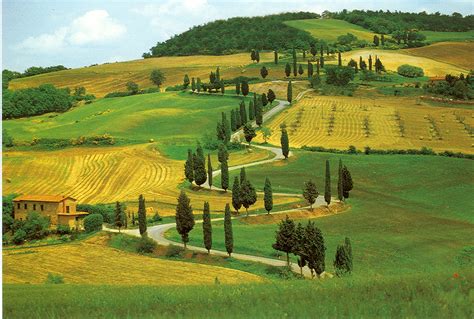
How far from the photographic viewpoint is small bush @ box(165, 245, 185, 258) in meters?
34.8

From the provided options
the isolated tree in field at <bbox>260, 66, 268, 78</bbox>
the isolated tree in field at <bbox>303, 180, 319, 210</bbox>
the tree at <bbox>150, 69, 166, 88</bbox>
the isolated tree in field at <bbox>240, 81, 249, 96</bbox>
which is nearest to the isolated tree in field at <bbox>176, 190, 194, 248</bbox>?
the isolated tree in field at <bbox>303, 180, 319, 210</bbox>

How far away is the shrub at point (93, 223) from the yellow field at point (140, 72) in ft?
209

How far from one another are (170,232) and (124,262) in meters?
7.09

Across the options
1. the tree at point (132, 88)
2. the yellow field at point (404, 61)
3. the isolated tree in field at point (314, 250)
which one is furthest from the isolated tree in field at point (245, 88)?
the isolated tree in field at point (314, 250)

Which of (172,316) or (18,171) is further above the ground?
(172,316)

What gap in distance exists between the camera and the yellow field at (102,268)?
94.7 ft

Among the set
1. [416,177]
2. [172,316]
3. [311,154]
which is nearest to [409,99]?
[311,154]

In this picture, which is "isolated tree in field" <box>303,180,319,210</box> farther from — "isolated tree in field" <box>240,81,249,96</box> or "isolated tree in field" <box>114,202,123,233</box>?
"isolated tree in field" <box>240,81,249,96</box>

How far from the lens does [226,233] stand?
34406mm

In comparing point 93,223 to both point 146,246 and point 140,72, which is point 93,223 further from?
point 140,72

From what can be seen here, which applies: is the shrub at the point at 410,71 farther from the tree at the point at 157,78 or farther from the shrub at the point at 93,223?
the shrub at the point at 93,223

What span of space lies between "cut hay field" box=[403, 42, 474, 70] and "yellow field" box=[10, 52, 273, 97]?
26.4 m

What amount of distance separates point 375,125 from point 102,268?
145 ft

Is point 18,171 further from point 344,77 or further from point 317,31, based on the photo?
point 317,31
